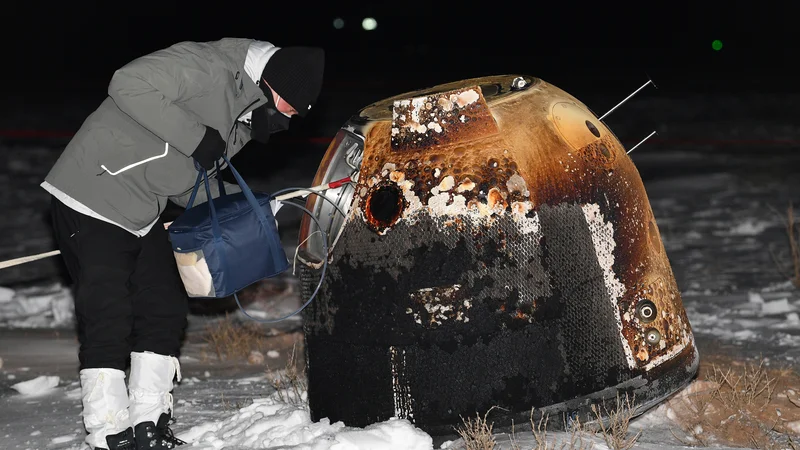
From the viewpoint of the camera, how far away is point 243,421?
4211mm

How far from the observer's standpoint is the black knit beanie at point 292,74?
3781mm

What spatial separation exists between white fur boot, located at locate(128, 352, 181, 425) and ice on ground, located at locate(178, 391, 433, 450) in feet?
0.65

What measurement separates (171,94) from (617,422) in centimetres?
191

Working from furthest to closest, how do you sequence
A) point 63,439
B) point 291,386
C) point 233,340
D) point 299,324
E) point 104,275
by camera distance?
point 299,324, point 233,340, point 291,386, point 63,439, point 104,275

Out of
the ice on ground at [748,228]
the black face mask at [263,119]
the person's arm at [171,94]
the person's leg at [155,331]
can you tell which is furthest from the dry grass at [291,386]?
the ice on ground at [748,228]

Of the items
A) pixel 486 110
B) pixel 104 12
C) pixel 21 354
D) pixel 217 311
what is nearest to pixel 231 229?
pixel 486 110

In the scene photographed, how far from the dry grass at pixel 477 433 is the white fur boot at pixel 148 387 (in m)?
1.25

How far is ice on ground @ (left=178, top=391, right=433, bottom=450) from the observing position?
3.53 meters

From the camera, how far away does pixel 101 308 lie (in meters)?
3.79

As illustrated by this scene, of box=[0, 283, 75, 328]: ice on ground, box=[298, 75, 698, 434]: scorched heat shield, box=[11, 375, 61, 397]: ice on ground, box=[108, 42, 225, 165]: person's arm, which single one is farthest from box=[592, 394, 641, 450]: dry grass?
box=[0, 283, 75, 328]: ice on ground

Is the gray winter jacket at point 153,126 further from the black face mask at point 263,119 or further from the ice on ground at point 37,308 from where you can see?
the ice on ground at point 37,308

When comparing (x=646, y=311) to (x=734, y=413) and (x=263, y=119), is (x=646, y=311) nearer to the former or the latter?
(x=734, y=413)

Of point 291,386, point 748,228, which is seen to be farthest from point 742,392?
point 748,228

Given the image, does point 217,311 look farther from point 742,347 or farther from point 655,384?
point 655,384
